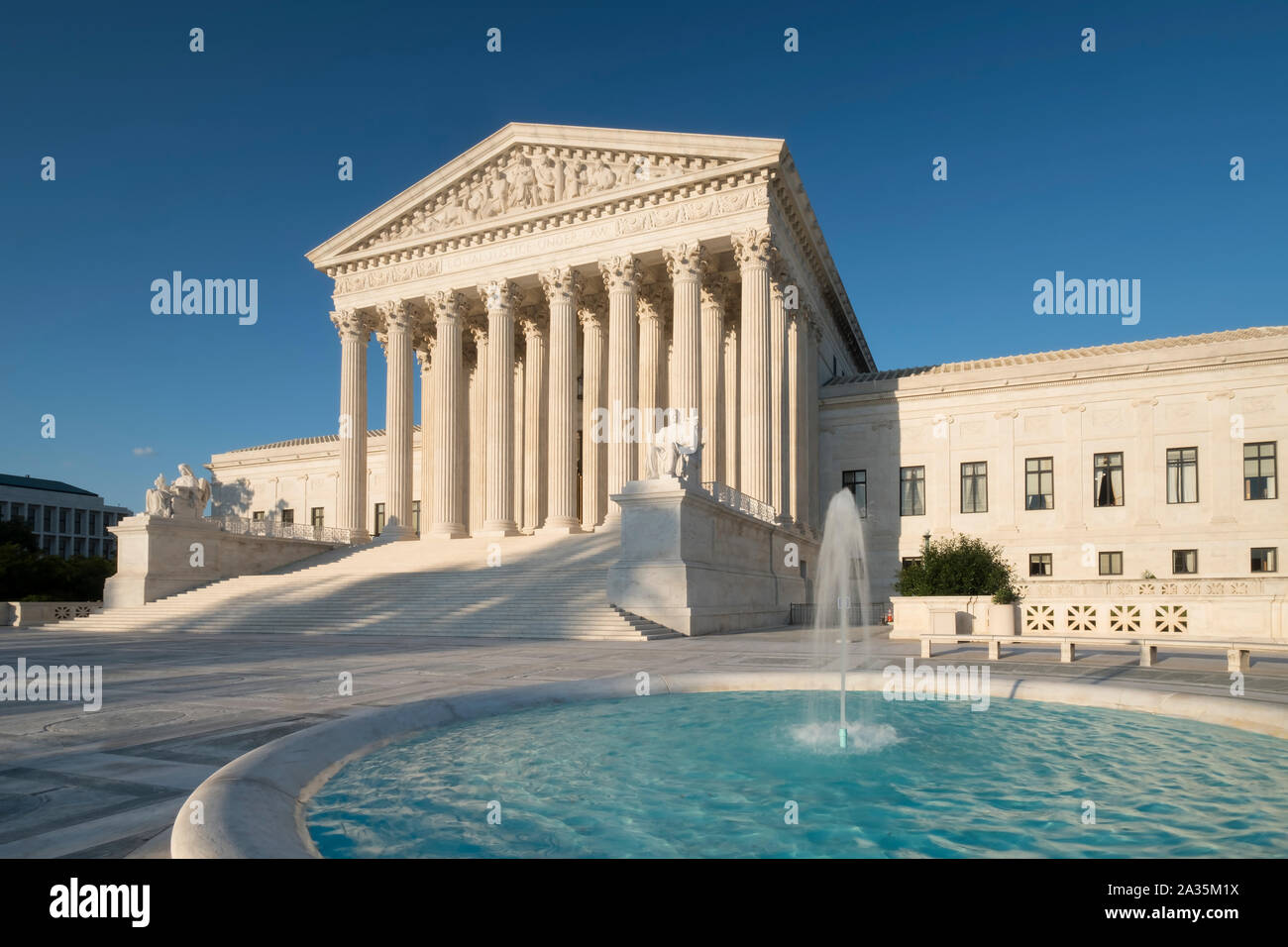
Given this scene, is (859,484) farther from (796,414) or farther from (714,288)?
(714,288)

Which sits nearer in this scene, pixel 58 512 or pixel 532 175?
pixel 532 175

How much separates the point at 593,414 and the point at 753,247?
11.4 metres

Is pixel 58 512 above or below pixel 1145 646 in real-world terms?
above

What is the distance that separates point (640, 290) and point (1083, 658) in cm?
2977

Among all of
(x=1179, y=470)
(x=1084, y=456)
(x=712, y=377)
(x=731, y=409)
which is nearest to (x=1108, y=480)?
(x=1084, y=456)

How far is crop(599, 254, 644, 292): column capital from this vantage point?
123 feet

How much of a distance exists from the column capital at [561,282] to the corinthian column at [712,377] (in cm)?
604

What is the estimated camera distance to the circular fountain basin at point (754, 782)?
4844mm

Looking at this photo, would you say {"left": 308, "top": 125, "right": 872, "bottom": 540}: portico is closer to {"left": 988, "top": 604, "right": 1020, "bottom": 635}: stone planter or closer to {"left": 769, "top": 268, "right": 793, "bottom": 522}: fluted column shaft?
{"left": 769, "top": 268, "right": 793, "bottom": 522}: fluted column shaft

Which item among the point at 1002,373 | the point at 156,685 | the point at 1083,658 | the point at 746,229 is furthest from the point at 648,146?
the point at 156,685

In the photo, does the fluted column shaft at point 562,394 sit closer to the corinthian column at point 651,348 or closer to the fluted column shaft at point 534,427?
the corinthian column at point 651,348

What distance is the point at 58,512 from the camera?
104062 millimetres

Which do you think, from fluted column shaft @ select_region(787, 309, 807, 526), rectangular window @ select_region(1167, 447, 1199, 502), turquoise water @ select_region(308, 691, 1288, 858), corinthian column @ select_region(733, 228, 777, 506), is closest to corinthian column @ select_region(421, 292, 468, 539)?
corinthian column @ select_region(733, 228, 777, 506)

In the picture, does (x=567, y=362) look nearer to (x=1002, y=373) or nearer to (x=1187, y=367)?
(x=1002, y=373)
